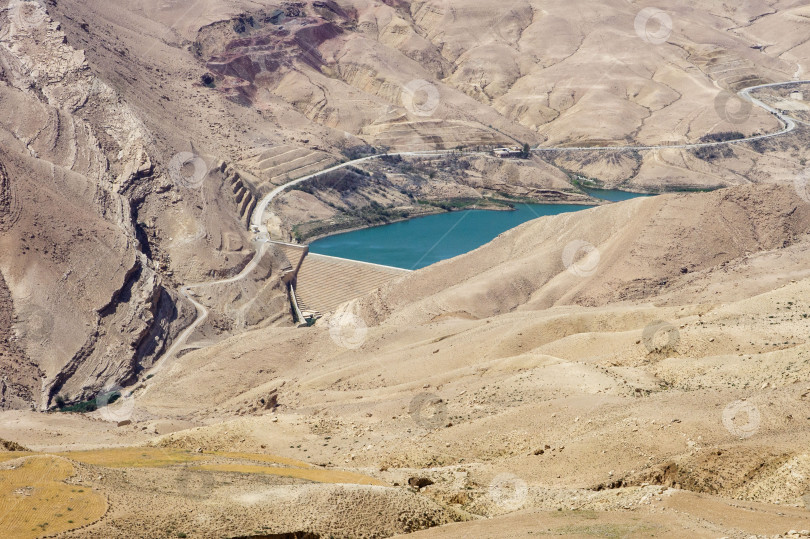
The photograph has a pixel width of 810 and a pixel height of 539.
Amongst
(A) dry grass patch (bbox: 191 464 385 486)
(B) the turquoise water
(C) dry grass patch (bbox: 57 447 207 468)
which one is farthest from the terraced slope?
(A) dry grass patch (bbox: 191 464 385 486)

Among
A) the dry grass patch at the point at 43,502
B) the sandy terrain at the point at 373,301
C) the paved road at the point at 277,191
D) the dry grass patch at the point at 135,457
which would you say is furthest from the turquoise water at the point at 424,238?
the dry grass patch at the point at 43,502

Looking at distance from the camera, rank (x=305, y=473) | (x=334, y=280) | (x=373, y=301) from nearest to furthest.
Result: 1. (x=305, y=473)
2. (x=373, y=301)
3. (x=334, y=280)

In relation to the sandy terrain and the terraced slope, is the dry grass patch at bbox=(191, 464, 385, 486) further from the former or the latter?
the terraced slope

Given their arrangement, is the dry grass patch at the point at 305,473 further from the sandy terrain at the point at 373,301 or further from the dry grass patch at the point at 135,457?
the dry grass patch at the point at 135,457

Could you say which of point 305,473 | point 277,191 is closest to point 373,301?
point 277,191

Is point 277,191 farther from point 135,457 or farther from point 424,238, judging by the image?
point 135,457

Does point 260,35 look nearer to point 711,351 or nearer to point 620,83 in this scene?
point 620,83
